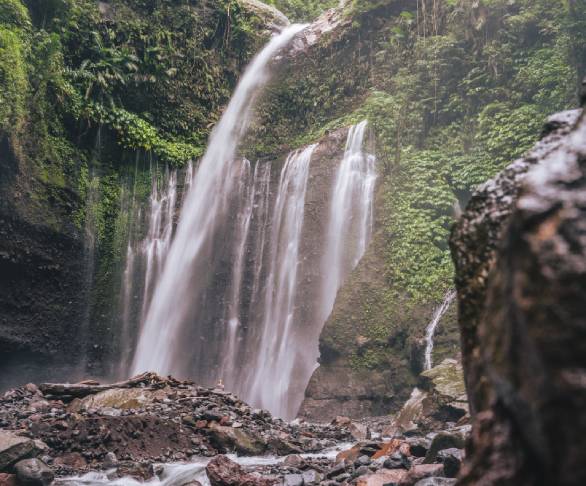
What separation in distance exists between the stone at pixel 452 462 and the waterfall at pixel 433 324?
7.05 m

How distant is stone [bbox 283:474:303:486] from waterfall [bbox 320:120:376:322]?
32.4 feet

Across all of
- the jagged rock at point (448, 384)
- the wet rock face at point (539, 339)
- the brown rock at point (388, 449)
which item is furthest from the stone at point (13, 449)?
the jagged rock at point (448, 384)

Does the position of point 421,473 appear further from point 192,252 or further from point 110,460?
point 192,252

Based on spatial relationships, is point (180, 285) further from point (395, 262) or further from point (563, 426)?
point (563, 426)

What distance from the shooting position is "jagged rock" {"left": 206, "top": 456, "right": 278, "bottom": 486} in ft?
15.4

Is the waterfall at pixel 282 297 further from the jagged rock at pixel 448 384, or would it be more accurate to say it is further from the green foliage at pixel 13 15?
the green foliage at pixel 13 15

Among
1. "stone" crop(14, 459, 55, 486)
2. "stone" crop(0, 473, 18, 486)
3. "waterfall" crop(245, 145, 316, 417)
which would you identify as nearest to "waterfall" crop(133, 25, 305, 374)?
"waterfall" crop(245, 145, 316, 417)

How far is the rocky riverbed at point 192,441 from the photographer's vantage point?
16.1 feet

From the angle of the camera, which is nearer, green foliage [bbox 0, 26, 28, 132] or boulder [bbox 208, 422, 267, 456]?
boulder [bbox 208, 422, 267, 456]

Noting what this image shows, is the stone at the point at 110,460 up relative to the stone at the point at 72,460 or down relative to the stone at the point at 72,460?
up

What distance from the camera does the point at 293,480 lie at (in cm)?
485

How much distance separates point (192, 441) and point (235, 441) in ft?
2.03

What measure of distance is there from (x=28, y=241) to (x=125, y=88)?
24.9 ft

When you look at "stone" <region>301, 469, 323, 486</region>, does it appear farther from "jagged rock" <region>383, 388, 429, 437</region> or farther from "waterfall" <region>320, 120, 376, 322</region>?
"waterfall" <region>320, 120, 376, 322</region>
